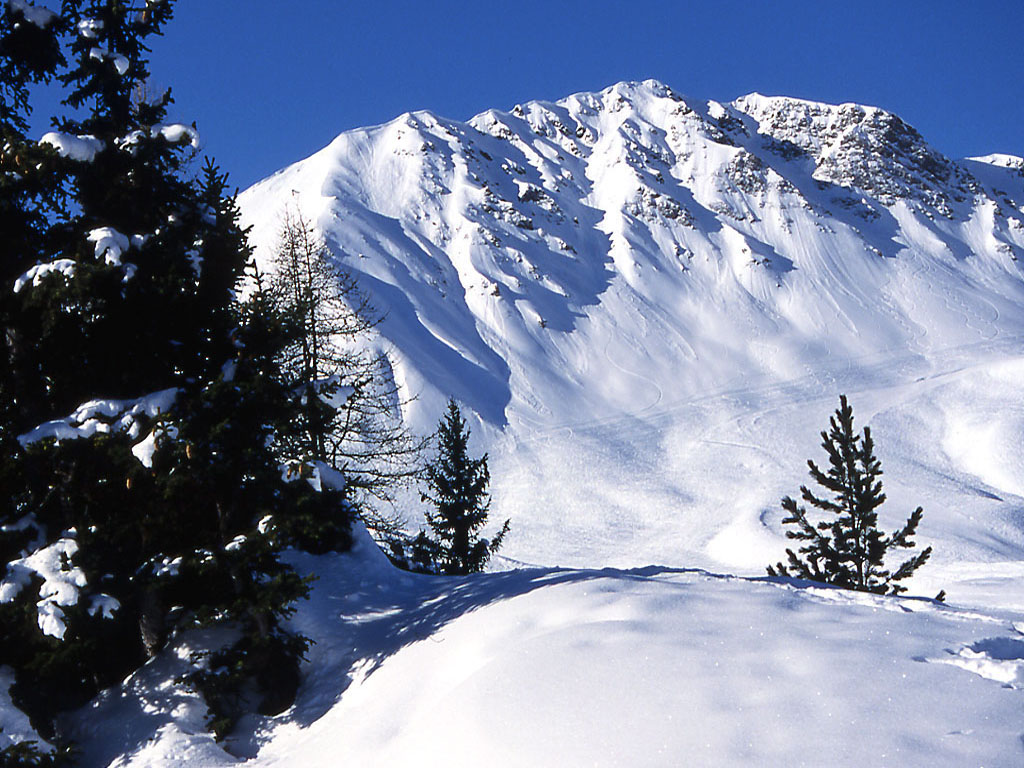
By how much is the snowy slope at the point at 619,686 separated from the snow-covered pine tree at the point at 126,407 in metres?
0.74

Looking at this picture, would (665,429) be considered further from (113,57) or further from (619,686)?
(619,686)

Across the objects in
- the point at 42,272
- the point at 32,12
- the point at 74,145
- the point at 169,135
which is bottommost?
the point at 42,272

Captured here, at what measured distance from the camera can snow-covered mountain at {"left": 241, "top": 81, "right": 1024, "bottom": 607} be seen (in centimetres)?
5166

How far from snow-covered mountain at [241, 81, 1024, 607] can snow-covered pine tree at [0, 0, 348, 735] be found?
21.8 m

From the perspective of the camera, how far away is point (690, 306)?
108m

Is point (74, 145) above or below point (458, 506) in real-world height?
above

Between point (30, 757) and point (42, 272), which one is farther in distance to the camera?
point (42, 272)

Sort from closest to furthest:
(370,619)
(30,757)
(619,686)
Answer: (619,686)
(30,757)
(370,619)

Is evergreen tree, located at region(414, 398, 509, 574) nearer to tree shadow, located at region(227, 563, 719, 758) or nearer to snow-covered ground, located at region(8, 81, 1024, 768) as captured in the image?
snow-covered ground, located at region(8, 81, 1024, 768)

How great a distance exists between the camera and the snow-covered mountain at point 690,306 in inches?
2034

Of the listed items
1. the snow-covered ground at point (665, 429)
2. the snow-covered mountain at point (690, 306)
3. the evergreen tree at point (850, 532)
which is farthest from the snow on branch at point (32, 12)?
the snow-covered mountain at point (690, 306)

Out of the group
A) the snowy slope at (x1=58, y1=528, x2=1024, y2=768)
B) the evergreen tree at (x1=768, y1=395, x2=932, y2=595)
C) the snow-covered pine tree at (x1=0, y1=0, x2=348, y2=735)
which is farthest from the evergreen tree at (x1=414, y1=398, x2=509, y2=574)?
the snow-covered pine tree at (x1=0, y1=0, x2=348, y2=735)

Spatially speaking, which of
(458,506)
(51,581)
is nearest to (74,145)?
(51,581)

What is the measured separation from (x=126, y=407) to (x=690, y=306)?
105000 millimetres
